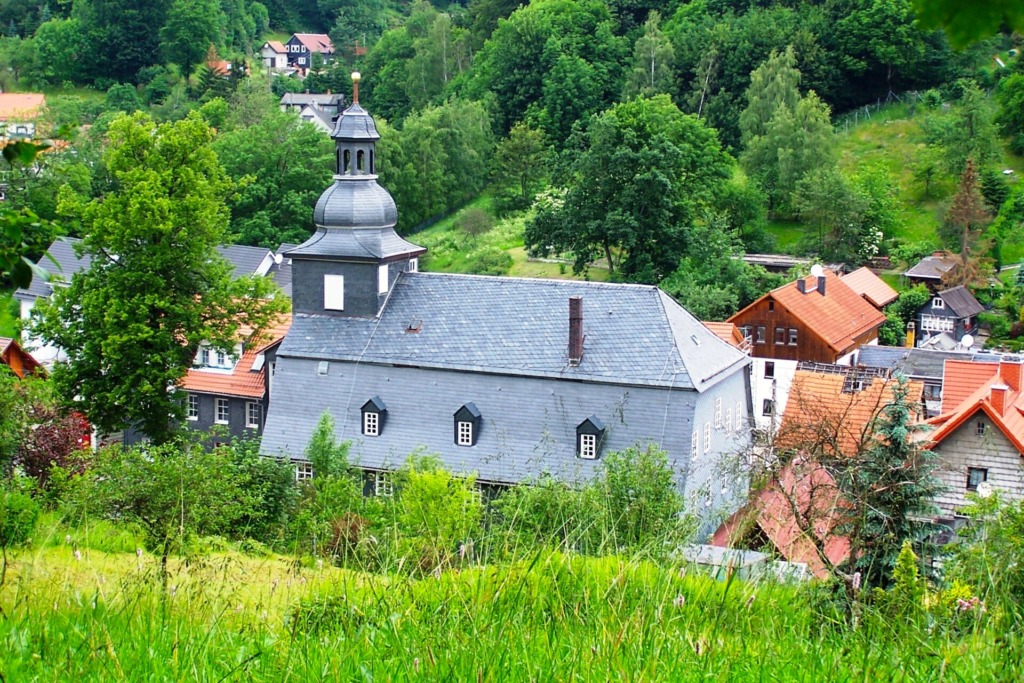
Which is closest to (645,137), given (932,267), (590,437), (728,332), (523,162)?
(728,332)

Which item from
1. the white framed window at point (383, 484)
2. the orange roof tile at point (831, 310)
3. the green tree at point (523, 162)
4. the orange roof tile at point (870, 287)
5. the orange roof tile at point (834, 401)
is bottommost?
the white framed window at point (383, 484)

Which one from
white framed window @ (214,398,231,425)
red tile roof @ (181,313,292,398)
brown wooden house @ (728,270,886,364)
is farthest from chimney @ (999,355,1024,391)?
white framed window @ (214,398,231,425)

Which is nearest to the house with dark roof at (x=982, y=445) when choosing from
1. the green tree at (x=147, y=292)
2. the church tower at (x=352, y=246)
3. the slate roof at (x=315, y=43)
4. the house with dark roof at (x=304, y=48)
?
the church tower at (x=352, y=246)

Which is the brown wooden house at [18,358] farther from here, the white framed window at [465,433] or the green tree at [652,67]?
the green tree at [652,67]

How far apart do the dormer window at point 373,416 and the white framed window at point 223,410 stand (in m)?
6.82

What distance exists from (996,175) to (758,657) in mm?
51205

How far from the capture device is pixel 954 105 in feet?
193

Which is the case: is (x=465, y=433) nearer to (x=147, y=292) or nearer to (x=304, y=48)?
(x=147, y=292)

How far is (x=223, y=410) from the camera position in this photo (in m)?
32.1

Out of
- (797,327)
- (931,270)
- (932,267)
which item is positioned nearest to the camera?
(797,327)

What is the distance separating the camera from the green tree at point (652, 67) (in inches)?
2512

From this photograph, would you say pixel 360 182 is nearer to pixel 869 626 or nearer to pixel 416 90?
pixel 869 626

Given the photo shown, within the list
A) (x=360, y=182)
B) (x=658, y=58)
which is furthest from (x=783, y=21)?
(x=360, y=182)

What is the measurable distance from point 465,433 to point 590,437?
2634 mm
